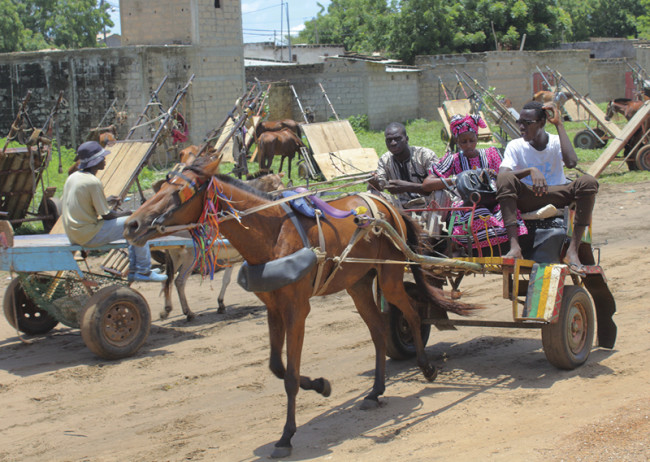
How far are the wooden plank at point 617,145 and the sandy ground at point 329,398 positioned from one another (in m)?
8.79

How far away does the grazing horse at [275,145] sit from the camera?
776 inches

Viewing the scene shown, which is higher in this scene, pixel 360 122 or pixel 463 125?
pixel 360 122

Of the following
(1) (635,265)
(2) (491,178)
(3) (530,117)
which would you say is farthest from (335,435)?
(1) (635,265)

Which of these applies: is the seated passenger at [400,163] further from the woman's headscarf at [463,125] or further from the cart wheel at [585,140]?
the cart wheel at [585,140]

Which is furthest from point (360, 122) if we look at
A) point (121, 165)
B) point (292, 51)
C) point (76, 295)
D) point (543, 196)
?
point (543, 196)

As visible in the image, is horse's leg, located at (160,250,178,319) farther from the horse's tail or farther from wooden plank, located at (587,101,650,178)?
wooden plank, located at (587,101,650,178)

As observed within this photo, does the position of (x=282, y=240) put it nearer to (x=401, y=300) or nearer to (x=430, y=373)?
(x=401, y=300)

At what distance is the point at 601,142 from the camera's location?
22031 mm

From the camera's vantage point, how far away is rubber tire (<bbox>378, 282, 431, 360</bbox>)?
7.13m

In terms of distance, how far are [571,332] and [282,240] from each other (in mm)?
2772

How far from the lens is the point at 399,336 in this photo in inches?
284

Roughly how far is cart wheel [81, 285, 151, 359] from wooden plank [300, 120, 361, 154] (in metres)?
11.8

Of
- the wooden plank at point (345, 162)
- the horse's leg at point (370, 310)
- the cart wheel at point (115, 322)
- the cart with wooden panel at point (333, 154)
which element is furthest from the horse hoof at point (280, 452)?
the wooden plank at point (345, 162)

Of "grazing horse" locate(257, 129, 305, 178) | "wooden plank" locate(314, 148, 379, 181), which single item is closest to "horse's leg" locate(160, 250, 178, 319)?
"wooden plank" locate(314, 148, 379, 181)
